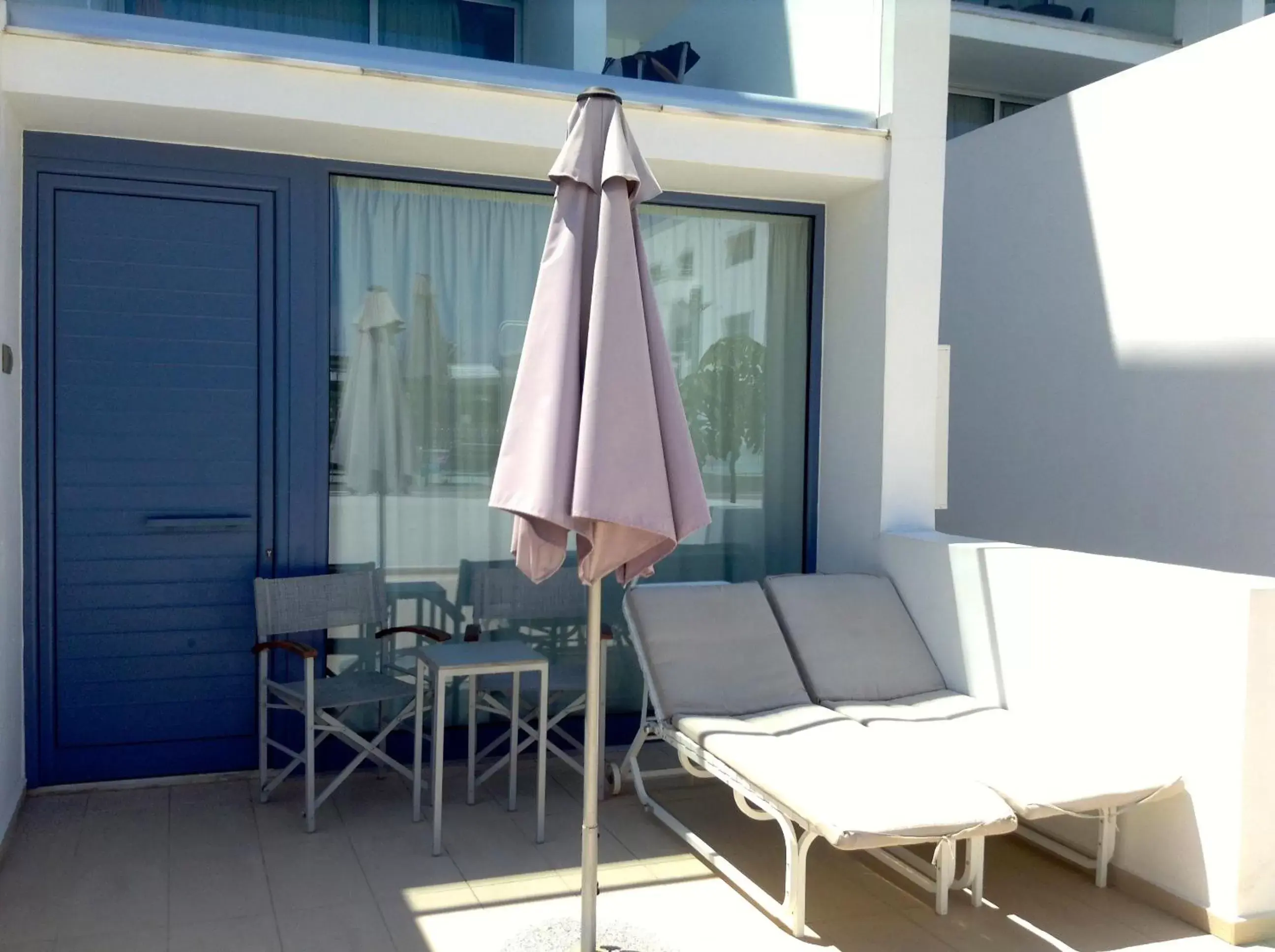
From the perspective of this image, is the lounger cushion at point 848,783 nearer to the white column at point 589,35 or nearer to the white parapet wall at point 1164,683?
the white parapet wall at point 1164,683

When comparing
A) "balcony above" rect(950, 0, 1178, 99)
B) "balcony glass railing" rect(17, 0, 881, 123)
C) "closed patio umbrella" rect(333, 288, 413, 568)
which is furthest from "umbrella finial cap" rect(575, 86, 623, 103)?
"balcony above" rect(950, 0, 1178, 99)

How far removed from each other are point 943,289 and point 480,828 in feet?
17.5

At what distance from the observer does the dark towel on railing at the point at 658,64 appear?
5.15 meters

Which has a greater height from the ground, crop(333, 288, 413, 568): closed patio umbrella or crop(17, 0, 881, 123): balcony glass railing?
crop(17, 0, 881, 123): balcony glass railing

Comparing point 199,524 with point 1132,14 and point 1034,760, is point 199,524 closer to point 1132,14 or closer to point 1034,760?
point 1034,760

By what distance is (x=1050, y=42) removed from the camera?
31.1 feet

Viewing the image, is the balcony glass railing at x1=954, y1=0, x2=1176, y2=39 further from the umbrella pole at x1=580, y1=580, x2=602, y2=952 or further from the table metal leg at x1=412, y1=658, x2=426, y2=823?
the umbrella pole at x1=580, y1=580, x2=602, y2=952

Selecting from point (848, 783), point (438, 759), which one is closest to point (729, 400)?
point (438, 759)

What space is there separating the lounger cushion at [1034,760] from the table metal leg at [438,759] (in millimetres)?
1551

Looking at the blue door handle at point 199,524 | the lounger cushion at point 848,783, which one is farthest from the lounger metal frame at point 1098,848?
the blue door handle at point 199,524

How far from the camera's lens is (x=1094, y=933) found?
349 centimetres

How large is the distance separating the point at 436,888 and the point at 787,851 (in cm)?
118

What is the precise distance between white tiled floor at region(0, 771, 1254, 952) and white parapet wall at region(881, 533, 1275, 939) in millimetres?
206

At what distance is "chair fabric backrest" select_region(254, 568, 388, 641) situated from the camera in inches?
181
